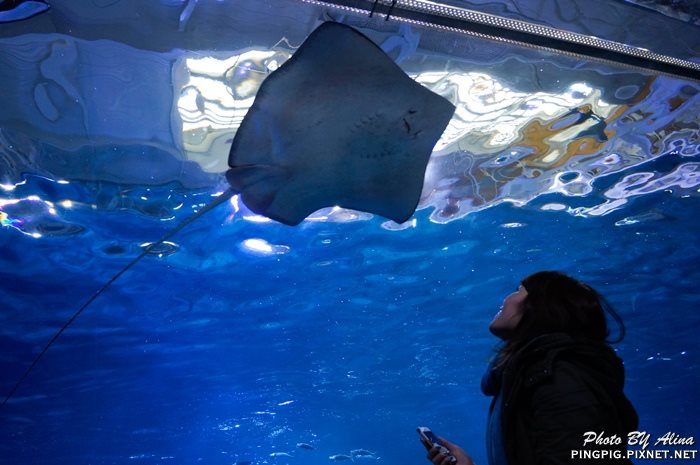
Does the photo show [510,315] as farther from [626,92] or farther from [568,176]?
[568,176]

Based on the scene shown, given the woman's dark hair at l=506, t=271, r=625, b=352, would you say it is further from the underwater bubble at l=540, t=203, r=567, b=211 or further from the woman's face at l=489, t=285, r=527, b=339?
the underwater bubble at l=540, t=203, r=567, b=211

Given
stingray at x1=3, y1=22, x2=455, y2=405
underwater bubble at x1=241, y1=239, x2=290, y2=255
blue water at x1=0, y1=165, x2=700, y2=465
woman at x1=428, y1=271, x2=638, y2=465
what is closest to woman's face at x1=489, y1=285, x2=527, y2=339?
woman at x1=428, y1=271, x2=638, y2=465

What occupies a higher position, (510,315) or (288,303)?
(510,315)

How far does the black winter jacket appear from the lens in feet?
6.34

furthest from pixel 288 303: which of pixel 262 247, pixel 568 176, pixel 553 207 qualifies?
pixel 568 176

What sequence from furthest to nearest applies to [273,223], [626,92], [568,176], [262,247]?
[262,247] → [273,223] → [568,176] → [626,92]

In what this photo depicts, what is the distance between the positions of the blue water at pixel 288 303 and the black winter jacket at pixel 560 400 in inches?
256

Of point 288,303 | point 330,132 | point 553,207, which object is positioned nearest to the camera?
point 330,132

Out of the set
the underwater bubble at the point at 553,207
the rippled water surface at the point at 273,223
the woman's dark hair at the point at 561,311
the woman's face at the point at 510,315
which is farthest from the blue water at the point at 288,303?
the woman's dark hair at the point at 561,311

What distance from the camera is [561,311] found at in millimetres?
2619

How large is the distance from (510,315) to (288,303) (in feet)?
34.8

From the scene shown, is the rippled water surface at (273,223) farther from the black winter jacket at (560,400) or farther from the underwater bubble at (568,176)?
the black winter jacket at (560,400)

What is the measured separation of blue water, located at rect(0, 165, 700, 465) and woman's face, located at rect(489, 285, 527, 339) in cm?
599

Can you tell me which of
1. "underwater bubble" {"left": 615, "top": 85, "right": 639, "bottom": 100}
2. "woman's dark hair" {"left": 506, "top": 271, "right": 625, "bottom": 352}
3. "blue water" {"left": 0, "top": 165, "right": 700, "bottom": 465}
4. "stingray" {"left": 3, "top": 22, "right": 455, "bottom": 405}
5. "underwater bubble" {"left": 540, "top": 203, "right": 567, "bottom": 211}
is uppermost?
"underwater bubble" {"left": 615, "top": 85, "right": 639, "bottom": 100}
